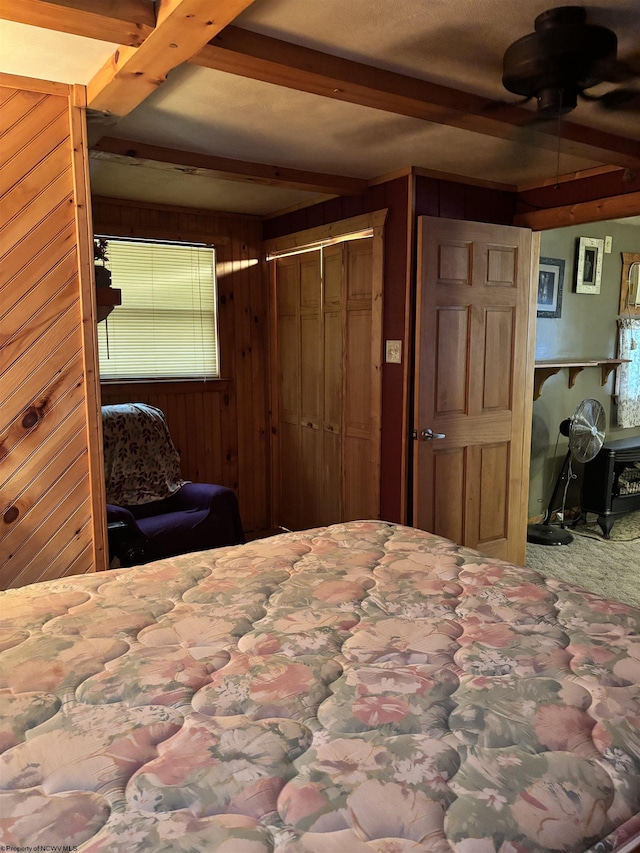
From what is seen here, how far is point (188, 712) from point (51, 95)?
231 cm

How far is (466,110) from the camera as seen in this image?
245 centimetres

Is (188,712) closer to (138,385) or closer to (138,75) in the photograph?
(138,75)

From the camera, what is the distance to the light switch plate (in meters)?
3.65

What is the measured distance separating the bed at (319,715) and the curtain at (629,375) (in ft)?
14.6

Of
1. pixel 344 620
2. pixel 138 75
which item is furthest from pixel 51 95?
pixel 344 620

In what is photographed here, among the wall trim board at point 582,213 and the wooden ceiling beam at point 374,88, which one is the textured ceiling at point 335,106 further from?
the wall trim board at point 582,213

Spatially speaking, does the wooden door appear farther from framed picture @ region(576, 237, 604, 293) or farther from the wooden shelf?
framed picture @ region(576, 237, 604, 293)

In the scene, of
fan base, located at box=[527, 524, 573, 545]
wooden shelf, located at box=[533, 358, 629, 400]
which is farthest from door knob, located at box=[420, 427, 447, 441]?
fan base, located at box=[527, 524, 573, 545]

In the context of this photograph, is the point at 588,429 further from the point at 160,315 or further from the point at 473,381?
the point at 160,315

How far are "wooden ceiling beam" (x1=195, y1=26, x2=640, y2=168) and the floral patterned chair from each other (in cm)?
238

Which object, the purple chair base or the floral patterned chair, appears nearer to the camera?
the purple chair base

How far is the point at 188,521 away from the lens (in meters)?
3.74

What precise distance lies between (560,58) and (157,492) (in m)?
3.10

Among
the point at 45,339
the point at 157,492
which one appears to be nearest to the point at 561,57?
the point at 45,339
